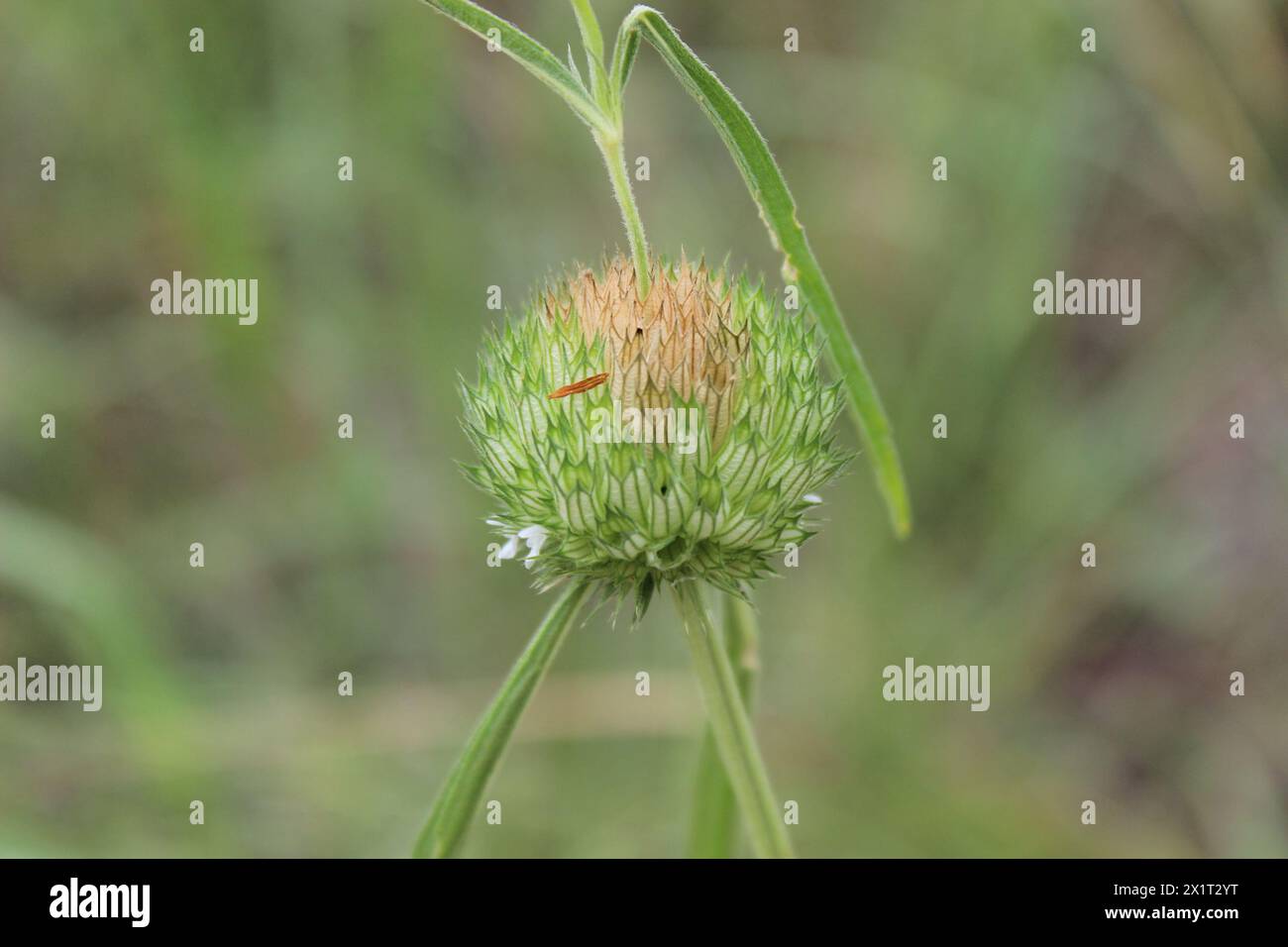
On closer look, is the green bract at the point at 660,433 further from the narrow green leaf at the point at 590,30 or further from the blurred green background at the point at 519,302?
the blurred green background at the point at 519,302

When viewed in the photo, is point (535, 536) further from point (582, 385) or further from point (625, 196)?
point (625, 196)

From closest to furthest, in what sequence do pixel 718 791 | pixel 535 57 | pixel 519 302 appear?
pixel 535 57
pixel 718 791
pixel 519 302

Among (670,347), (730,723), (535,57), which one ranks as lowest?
(730,723)

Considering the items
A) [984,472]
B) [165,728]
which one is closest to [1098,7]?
[984,472]

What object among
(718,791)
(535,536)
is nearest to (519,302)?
(718,791)

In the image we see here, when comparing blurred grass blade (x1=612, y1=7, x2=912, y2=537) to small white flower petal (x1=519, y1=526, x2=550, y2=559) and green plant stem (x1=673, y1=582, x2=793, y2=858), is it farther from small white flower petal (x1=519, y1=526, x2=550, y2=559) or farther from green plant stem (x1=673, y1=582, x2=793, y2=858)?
small white flower petal (x1=519, y1=526, x2=550, y2=559)

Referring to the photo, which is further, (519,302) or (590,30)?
(519,302)

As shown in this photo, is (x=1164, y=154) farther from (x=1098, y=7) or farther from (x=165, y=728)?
(x=165, y=728)
